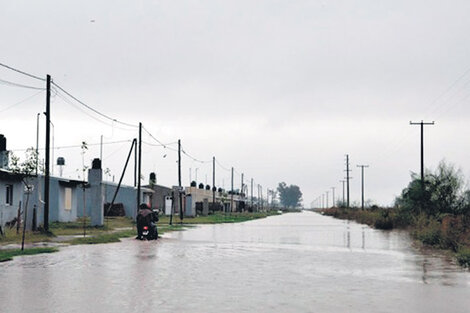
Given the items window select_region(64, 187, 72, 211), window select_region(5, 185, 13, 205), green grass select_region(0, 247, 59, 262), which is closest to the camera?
green grass select_region(0, 247, 59, 262)

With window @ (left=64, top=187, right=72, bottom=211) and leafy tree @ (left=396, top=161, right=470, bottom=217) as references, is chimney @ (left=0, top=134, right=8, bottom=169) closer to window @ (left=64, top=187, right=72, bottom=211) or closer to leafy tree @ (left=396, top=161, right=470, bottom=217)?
window @ (left=64, top=187, right=72, bottom=211)

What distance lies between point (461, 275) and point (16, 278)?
37.4 feet

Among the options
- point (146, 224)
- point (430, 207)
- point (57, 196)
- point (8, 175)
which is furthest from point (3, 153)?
point (430, 207)

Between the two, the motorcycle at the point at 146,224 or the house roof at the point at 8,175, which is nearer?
the motorcycle at the point at 146,224

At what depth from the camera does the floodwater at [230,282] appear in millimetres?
11727

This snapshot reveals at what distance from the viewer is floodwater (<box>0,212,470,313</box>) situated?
11727 millimetres

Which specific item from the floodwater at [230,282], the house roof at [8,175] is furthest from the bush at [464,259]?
the house roof at [8,175]

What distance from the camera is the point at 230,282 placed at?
15219 mm

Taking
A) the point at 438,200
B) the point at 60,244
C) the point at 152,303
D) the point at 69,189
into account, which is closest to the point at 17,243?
the point at 60,244

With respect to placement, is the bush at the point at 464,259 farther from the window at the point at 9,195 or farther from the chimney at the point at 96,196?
the chimney at the point at 96,196

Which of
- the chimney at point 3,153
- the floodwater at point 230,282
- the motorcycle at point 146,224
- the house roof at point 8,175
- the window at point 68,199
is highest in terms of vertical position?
the chimney at point 3,153

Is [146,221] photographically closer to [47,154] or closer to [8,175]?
[47,154]

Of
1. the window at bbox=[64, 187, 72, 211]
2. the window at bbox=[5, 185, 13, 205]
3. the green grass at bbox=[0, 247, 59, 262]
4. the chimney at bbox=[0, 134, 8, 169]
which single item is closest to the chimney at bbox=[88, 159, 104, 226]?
the chimney at bbox=[0, 134, 8, 169]

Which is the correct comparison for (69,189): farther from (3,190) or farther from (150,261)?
(150,261)
